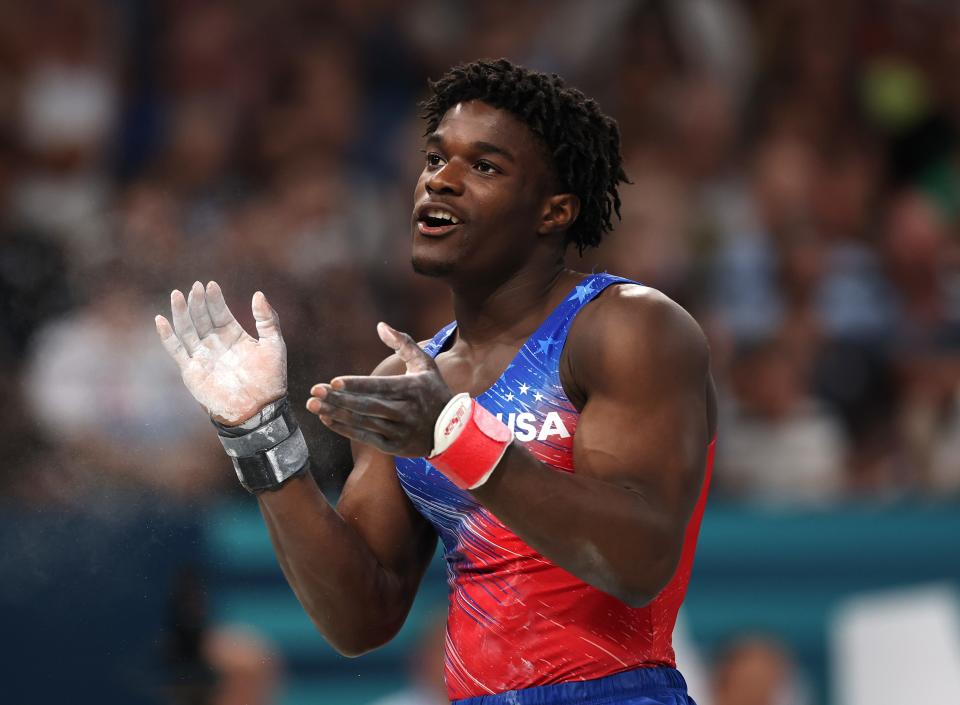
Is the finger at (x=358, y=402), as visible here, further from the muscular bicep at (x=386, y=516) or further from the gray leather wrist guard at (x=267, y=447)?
the muscular bicep at (x=386, y=516)

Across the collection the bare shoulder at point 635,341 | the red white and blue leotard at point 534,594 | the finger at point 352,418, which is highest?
the bare shoulder at point 635,341

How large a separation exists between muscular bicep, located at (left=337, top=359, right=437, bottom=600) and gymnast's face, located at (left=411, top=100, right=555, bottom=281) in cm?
43

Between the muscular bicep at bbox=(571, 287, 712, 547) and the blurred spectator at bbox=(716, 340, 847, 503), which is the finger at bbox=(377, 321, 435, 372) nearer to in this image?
the muscular bicep at bbox=(571, 287, 712, 547)

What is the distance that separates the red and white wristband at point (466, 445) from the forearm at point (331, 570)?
1.96ft

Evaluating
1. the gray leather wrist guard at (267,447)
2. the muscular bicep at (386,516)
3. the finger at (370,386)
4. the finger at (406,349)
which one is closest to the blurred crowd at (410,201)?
the muscular bicep at (386,516)

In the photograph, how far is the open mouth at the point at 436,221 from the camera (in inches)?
124

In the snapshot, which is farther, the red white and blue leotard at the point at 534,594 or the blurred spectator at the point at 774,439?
the blurred spectator at the point at 774,439

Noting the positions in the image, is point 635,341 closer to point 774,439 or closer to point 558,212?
point 558,212

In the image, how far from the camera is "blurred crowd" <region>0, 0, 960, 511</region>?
5586 mm

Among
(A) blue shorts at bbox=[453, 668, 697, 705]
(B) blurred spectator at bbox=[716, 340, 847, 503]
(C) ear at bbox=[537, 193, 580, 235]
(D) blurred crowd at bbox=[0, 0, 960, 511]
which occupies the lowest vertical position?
(B) blurred spectator at bbox=[716, 340, 847, 503]

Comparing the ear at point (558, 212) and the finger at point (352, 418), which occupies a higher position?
the ear at point (558, 212)

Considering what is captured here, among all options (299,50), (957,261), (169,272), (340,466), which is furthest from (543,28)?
(340,466)

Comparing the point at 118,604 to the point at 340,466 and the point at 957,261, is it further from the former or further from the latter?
the point at 957,261

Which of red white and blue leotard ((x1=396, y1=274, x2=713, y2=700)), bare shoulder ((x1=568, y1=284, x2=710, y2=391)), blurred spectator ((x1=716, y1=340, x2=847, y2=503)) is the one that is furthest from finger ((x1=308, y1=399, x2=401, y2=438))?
blurred spectator ((x1=716, y1=340, x2=847, y2=503))
